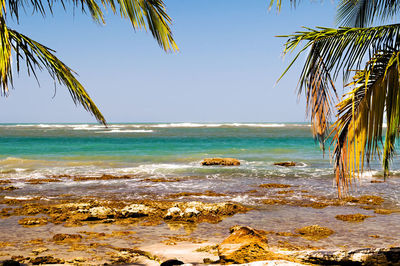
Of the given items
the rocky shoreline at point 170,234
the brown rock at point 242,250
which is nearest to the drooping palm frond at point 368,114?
the rocky shoreline at point 170,234

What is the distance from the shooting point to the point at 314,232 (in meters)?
6.93

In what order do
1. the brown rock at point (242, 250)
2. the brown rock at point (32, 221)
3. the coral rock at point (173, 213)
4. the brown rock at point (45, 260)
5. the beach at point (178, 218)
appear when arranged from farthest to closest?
the coral rock at point (173, 213) < the brown rock at point (32, 221) < the beach at point (178, 218) < the brown rock at point (45, 260) < the brown rock at point (242, 250)

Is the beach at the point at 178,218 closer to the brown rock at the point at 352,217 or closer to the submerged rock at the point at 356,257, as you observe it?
the brown rock at the point at 352,217

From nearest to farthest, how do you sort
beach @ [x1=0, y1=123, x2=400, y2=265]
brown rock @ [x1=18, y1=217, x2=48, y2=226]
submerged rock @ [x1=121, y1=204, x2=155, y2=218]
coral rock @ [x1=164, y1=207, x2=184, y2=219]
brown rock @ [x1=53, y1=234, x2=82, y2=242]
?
1. beach @ [x1=0, y1=123, x2=400, y2=265]
2. brown rock @ [x1=53, y1=234, x2=82, y2=242]
3. brown rock @ [x1=18, y1=217, x2=48, y2=226]
4. coral rock @ [x1=164, y1=207, x2=184, y2=219]
5. submerged rock @ [x1=121, y1=204, x2=155, y2=218]

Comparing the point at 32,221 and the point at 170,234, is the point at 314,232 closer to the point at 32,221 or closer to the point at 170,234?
the point at 170,234

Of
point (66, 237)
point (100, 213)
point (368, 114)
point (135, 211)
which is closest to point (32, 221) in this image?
point (100, 213)

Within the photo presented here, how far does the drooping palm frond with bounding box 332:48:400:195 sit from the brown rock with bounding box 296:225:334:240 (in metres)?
3.88

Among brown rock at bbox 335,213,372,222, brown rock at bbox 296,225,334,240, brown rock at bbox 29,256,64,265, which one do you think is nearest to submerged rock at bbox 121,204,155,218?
brown rock at bbox 29,256,64,265

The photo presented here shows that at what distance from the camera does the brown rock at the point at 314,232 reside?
6.73 m

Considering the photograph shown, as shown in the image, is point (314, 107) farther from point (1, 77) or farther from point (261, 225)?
point (261, 225)

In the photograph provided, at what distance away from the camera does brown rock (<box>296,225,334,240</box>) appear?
22.1 feet

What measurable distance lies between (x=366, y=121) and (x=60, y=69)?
8.67ft

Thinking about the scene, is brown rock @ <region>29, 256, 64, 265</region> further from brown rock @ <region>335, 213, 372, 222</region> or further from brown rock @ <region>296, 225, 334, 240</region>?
brown rock @ <region>335, 213, 372, 222</region>

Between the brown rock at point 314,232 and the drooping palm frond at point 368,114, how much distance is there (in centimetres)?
388
